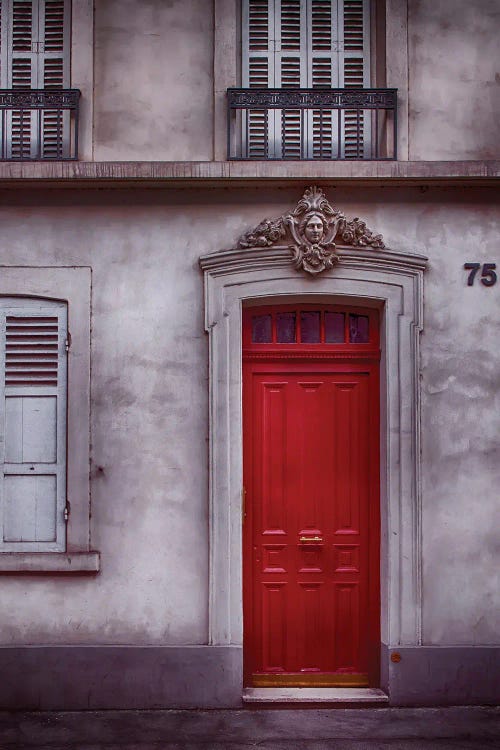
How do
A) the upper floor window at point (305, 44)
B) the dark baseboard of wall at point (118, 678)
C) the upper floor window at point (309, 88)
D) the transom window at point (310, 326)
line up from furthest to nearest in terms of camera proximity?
the upper floor window at point (305, 44) < the transom window at point (310, 326) < the upper floor window at point (309, 88) < the dark baseboard of wall at point (118, 678)

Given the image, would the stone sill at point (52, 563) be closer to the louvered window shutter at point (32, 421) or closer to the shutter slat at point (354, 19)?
the louvered window shutter at point (32, 421)

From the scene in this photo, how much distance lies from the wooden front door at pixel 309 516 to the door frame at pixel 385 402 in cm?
22

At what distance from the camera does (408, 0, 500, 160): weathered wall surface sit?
674 centimetres

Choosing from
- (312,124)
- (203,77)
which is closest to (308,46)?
(312,124)

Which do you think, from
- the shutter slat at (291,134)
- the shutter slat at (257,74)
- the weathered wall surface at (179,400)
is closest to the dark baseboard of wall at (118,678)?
the weathered wall surface at (179,400)

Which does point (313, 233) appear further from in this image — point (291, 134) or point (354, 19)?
point (354, 19)

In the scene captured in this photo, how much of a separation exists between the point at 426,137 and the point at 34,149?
11.7 ft

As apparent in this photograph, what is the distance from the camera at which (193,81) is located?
6754mm

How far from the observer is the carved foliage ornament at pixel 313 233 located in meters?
6.56

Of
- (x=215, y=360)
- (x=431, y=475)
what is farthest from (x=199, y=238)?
(x=431, y=475)

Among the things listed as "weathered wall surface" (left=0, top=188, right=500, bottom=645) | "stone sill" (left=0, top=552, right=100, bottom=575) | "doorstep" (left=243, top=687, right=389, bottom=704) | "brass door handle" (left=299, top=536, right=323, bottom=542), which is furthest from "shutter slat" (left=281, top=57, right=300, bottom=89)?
"doorstep" (left=243, top=687, right=389, bottom=704)

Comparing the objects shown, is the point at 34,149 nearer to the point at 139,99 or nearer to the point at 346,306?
the point at 139,99

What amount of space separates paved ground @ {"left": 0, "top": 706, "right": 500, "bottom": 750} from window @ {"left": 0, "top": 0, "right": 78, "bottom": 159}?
4926 millimetres

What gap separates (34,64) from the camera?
6977 mm
